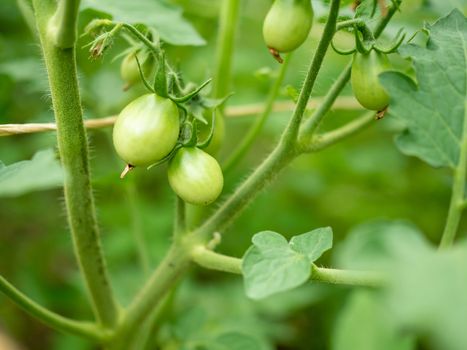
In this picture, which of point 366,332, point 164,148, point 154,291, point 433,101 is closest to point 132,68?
point 164,148

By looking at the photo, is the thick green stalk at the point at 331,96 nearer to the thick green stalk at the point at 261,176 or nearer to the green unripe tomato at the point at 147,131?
the thick green stalk at the point at 261,176

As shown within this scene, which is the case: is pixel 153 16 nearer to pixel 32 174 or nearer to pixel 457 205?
pixel 32 174

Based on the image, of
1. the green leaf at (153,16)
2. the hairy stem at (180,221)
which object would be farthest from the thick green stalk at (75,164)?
the green leaf at (153,16)

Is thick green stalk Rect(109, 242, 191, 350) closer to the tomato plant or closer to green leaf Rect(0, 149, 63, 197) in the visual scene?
green leaf Rect(0, 149, 63, 197)

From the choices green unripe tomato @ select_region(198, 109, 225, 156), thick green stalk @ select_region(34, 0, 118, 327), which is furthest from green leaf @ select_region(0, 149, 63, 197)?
green unripe tomato @ select_region(198, 109, 225, 156)

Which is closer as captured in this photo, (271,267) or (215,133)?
(271,267)

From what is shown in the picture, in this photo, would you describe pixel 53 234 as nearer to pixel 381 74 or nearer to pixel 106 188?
pixel 106 188
